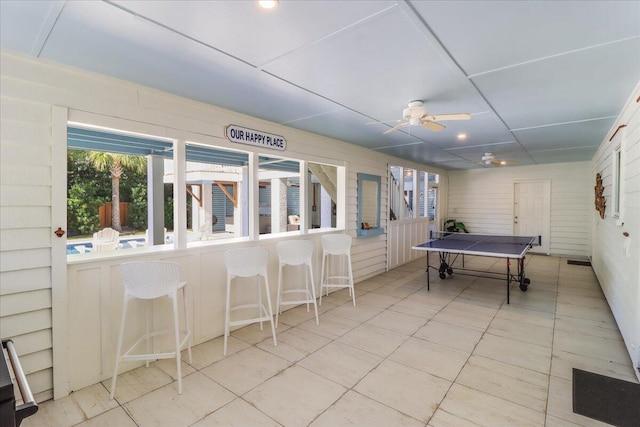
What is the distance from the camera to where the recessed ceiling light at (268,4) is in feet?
5.02

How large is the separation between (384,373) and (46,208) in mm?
2943

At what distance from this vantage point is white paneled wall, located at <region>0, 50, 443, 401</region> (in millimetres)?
2102

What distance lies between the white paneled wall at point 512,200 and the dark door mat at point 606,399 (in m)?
6.66

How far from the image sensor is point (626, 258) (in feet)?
10.2

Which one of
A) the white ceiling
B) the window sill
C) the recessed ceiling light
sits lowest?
the window sill

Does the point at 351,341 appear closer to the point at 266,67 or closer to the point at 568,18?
the point at 266,67

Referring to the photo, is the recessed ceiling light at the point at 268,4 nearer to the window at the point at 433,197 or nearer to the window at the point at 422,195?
the window at the point at 422,195

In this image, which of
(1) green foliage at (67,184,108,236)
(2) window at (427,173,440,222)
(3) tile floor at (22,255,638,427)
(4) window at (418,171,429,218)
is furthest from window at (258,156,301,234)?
(3) tile floor at (22,255,638,427)

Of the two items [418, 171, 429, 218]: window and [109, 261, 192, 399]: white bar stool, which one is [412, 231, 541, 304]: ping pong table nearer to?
[418, 171, 429, 218]: window

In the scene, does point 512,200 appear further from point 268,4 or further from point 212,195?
point 268,4

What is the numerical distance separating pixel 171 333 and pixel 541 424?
3.06 metres

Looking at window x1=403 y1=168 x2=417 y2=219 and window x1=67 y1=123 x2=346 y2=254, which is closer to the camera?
window x1=67 y1=123 x2=346 y2=254

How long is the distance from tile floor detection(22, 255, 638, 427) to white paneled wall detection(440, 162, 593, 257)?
4.34 metres

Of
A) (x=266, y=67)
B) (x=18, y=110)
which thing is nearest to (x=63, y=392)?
(x=18, y=110)
